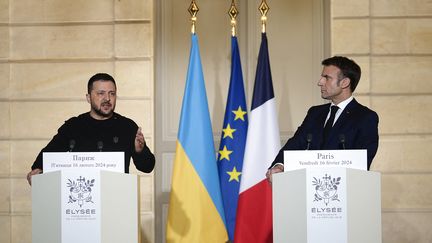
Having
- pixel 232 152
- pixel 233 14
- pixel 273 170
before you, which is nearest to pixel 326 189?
pixel 273 170

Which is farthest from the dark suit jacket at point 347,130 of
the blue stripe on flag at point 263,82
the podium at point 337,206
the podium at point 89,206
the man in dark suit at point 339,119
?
the podium at point 89,206

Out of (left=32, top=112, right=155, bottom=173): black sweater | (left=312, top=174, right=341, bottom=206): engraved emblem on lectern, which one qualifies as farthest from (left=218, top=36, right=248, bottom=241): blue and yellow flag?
(left=312, top=174, right=341, bottom=206): engraved emblem on lectern

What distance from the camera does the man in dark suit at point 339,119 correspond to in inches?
185

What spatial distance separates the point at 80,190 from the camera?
4137 millimetres

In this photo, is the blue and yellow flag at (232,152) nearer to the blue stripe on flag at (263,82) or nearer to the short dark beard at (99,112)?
the blue stripe on flag at (263,82)

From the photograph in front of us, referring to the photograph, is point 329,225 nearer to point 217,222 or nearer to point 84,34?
point 217,222

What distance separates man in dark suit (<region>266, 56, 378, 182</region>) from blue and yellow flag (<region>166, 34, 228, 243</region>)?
40.6 inches

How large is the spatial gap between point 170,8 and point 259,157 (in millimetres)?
1955

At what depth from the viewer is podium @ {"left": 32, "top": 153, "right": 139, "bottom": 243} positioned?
4.12m

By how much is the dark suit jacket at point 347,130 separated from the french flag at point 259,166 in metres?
0.79

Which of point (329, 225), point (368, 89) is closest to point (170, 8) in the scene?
point (368, 89)

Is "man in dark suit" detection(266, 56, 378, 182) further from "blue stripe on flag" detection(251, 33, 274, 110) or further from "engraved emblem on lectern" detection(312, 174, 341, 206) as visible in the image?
"blue stripe on flag" detection(251, 33, 274, 110)

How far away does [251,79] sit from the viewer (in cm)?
671

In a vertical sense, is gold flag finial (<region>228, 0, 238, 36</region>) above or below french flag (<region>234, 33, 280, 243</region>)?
above
